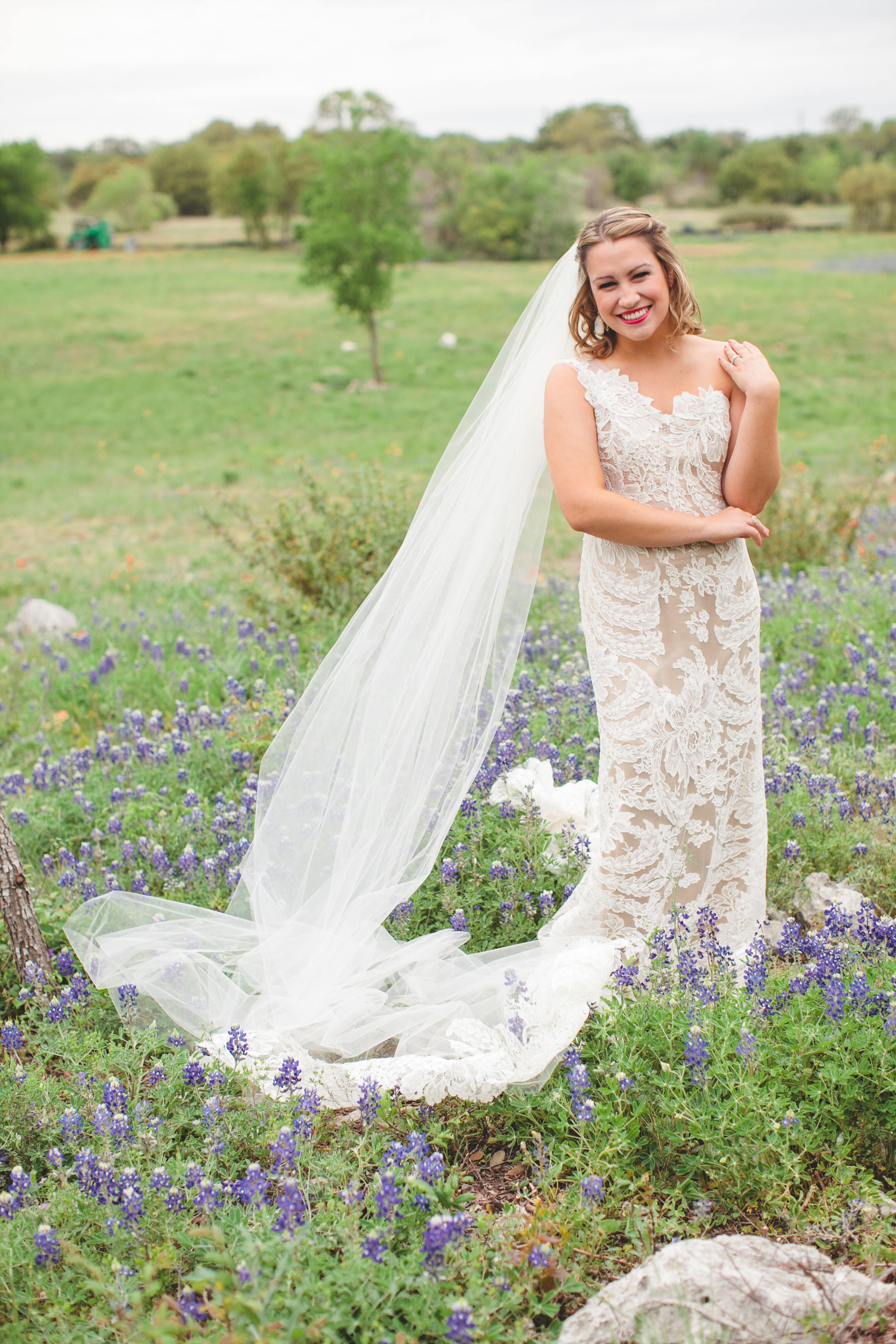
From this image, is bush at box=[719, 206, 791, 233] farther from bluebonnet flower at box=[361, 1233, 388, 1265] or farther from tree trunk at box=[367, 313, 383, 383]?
bluebonnet flower at box=[361, 1233, 388, 1265]

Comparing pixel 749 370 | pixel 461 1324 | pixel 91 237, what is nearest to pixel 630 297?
pixel 749 370

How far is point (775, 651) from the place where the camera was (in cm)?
654

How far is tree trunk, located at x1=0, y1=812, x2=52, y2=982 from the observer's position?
3.61 metres

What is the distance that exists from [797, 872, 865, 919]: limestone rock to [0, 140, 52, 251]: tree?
59.9 meters

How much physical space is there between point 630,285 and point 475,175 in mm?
54744

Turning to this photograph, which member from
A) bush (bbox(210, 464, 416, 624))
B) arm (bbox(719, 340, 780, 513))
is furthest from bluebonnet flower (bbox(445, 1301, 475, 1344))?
bush (bbox(210, 464, 416, 624))

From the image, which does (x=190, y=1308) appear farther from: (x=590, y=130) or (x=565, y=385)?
(x=590, y=130)

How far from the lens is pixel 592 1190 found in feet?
8.20

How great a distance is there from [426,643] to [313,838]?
0.94m

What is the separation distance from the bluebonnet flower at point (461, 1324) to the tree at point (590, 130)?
101 m

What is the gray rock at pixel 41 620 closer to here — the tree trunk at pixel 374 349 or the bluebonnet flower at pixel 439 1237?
the bluebonnet flower at pixel 439 1237

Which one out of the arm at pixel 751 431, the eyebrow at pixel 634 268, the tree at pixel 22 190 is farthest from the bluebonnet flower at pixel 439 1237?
the tree at pixel 22 190

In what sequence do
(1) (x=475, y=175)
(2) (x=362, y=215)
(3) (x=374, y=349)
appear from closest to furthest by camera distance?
(2) (x=362, y=215) < (3) (x=374, y=349) < (1) (x=475, y=175)
